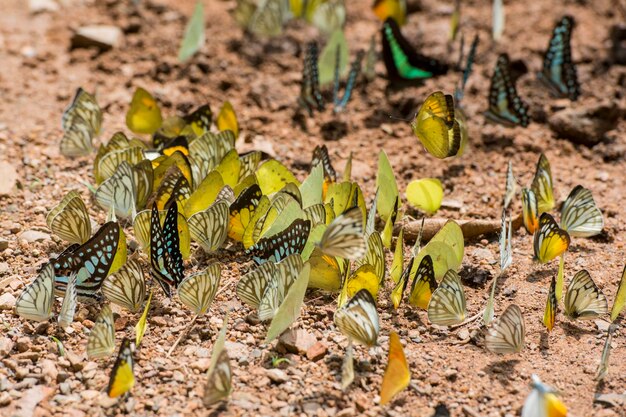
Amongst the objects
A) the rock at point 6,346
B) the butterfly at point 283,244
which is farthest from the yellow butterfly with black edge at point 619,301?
the rock at point 6,346

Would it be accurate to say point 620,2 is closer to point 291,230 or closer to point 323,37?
point 323,37

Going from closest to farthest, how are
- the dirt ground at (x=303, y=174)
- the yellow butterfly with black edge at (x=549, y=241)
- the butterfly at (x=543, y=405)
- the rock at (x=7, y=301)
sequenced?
the butterfly at (x=543, y=405)
the dirt ground at (x=303, y=174)
the rock at (x=7, y=301)
the yellow butterfly with black edge at (x=549, y=241)

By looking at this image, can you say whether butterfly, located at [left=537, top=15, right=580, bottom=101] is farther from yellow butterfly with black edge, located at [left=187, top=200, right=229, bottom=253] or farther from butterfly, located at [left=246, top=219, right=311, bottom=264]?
yellow butterfly with black edge, located at [left=187, top=200, right=229, bottom=253]

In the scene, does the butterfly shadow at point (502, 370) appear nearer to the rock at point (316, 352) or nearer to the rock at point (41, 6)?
the rock at point (316, 352)

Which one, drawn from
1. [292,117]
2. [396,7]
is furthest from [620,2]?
[292,117]

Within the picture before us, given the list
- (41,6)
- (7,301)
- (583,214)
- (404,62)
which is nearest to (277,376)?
(7,301)

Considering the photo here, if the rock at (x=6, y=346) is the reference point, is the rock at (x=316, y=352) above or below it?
above

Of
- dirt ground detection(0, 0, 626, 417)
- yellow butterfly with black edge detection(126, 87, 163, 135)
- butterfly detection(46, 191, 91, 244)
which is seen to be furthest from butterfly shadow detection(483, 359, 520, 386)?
yellow butterfly with black edge detection(126, 87, 163, 135)
